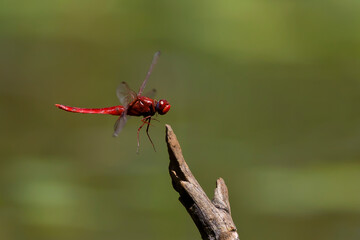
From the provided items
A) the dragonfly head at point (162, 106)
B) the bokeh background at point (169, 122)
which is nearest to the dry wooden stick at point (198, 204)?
the dragonfly head at point (162, 106)

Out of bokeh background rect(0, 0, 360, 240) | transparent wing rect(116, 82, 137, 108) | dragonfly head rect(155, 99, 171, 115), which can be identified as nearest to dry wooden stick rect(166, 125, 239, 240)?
dragonfly head rect(155, 99, 171, 115)

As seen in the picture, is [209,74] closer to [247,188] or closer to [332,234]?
[247,188]

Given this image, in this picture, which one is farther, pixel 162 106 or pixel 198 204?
pixel 162 106

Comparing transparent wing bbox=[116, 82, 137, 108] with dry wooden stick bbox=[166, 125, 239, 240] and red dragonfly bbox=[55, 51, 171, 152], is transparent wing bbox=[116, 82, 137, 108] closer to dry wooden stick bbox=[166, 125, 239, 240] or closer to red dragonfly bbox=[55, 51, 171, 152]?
red dragonfly bbox=[55, 51, 171, 152]

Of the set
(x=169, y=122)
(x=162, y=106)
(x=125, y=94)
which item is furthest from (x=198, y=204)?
(x=169, y=122)

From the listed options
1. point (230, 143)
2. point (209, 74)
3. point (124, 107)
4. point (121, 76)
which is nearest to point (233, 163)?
point (230, 143)

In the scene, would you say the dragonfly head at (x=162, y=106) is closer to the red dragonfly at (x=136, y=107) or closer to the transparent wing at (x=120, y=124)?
the red dragonfly at (x=136, y=107)

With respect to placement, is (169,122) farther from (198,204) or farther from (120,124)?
(198,204)

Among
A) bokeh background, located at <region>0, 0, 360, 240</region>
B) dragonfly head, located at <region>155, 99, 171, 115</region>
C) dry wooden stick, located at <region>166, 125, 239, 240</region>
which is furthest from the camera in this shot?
bokeh background, located at <region>0, 0, 360, 240</region>
